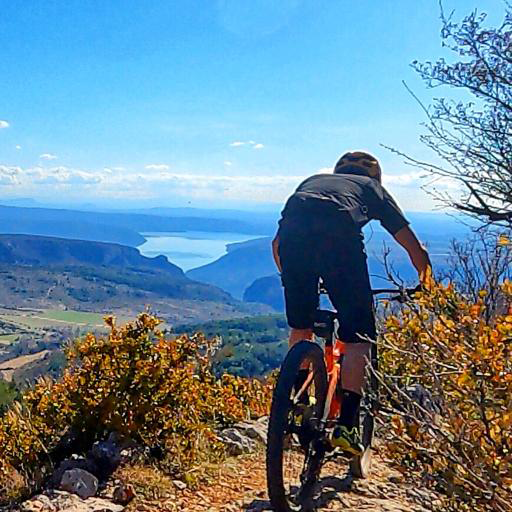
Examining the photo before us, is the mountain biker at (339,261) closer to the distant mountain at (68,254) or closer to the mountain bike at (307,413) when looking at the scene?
the mountain bike at (307,413)

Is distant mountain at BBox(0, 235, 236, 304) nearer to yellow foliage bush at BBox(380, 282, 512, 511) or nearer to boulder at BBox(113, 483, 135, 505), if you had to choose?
boulder at BBox(113, 483, 135, 505)

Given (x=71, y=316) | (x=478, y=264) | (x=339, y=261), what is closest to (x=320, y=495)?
(x=339, y=261)

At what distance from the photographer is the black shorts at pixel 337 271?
113 inches

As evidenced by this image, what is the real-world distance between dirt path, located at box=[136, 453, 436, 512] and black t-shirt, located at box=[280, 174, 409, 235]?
1186 millimetres

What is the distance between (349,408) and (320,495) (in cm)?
50

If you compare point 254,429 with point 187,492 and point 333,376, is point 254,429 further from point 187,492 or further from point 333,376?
point 333,376

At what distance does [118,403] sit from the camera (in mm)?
3232

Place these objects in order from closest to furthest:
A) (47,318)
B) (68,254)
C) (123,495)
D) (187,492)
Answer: (123,495) → (187,492) → (47,318) → (68,254)

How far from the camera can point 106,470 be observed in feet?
10.3

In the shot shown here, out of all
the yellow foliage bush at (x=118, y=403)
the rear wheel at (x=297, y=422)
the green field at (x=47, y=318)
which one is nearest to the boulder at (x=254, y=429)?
the yellow foliage bush at (x=118, y=403)

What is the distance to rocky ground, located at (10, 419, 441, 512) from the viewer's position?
111 inches

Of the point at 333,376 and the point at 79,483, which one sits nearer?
the point at 79,483

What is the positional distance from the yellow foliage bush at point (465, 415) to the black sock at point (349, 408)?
86cm

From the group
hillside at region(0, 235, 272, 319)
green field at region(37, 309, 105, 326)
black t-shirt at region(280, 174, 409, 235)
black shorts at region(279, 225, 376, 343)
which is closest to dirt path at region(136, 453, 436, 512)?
black shorts at region(279, 225, 376, 343)
